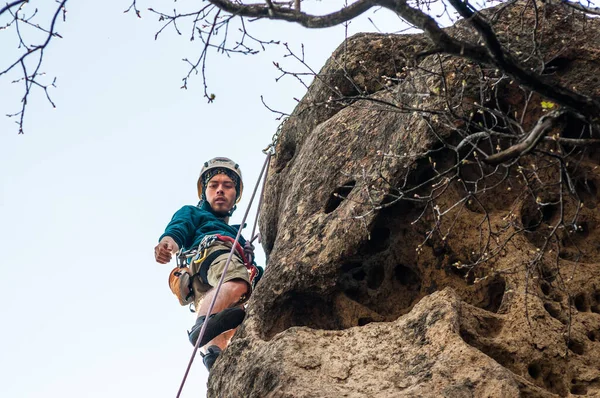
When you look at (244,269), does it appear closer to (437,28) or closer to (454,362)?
(454,362)

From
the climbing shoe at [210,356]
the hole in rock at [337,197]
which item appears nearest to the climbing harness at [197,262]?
the climbing shoe at [210,356]

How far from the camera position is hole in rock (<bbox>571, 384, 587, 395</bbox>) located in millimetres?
7211

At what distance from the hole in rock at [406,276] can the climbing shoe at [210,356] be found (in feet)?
7.79

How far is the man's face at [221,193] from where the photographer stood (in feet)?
40.2

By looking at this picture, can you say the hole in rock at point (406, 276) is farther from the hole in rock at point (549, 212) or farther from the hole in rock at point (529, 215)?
the hole in rock at point (549, 212)

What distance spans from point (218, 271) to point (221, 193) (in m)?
1.87

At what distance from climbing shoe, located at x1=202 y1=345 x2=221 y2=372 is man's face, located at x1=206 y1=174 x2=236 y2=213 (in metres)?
2.45

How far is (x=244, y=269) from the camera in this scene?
35.4 ft

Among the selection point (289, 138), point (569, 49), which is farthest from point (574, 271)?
point (289, 138)

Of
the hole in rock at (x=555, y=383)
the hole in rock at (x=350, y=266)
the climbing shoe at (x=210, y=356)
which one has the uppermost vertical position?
the climbing shoe at (x=210, y=356)

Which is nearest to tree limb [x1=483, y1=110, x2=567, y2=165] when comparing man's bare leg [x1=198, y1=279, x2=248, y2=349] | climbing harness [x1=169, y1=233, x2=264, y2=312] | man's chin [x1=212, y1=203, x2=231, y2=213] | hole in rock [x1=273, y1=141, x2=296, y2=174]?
man's bare leg [x1=198, y1=279, x2=248, y2=349]

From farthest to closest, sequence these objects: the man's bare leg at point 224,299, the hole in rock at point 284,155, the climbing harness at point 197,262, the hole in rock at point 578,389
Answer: the hole in rock at point 284,155, the climbing harness at point 197,262, the man's bare leg at point 224,299, the hole in rock at point 578,389

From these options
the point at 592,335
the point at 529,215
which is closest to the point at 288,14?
the point at 529,215

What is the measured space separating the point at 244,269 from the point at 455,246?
121 inches
